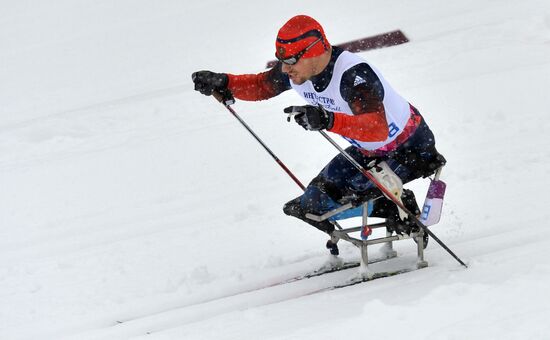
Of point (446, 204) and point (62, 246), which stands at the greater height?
point (446, 204)

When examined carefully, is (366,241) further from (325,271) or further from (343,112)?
(343,112)

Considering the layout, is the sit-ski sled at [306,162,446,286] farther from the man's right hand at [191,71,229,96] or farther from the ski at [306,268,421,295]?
the man's right hand at [191,71,229,96]

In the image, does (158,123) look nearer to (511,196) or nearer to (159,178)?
(159,178)

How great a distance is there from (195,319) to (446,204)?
2.32 m

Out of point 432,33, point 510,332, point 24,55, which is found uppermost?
point 510,332

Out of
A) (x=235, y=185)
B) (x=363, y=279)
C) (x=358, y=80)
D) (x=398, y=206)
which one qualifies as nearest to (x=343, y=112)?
(x=358, y=80)

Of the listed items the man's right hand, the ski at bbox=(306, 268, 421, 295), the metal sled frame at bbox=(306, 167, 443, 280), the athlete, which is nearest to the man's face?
the athlete

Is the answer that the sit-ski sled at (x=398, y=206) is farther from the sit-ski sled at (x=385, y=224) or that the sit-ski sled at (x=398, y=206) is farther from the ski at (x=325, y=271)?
the ski at (x=325, y=271)

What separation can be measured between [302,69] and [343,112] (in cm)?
39

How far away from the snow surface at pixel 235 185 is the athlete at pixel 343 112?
2.04 feet

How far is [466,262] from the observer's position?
506 centimetres

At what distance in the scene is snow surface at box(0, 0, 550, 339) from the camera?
4746 mm

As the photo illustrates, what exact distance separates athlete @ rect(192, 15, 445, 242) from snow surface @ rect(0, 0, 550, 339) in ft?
2.04

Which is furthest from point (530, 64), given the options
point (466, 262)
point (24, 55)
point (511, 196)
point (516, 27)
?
point (24, 55)
